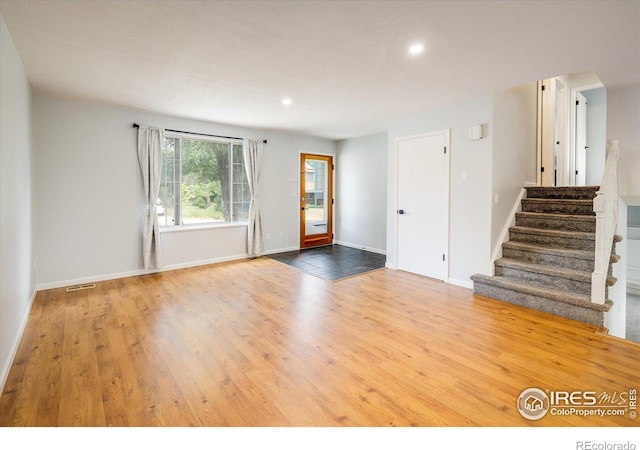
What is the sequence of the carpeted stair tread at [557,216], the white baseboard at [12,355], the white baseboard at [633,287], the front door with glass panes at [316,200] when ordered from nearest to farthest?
the white baseboard at [12,355] → the carpeted stair tread at [557,216] → the white baseboard at [633,287] → the front door with glass panes at [316,200]

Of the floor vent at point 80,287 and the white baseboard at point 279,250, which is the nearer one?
the floor vent at point 80,287

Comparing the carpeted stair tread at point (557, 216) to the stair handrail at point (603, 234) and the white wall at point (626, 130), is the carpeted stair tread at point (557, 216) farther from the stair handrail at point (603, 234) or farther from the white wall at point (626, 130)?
the stair handrail at point (603, 234)

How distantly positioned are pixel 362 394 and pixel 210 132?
195 inches

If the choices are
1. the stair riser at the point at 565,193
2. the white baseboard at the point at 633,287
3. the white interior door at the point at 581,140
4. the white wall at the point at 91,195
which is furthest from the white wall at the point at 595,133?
the white wall at the point at 91,195

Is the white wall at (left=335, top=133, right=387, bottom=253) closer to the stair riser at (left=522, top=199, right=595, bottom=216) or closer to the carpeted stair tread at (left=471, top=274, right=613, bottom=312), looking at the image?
the stair riser at (left=522, top=199, right=595, bottom=216)

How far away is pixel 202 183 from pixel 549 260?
5344 millimetres

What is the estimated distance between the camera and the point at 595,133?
18.9ft

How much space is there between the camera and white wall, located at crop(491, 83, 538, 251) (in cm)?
405

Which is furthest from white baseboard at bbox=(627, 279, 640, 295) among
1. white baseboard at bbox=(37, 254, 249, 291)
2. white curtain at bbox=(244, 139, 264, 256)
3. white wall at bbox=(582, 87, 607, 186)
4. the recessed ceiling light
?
white baseboard at bbox=(37, 254, 249, 291)

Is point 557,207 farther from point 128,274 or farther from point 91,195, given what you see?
point 91,195

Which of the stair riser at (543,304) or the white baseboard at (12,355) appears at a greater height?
the stair riser at (543,304)

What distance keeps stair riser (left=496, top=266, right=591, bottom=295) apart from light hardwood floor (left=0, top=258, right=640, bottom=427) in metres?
0.46

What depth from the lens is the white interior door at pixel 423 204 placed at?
14.8 ft

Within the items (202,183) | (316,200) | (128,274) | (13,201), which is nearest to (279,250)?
(316,200)
